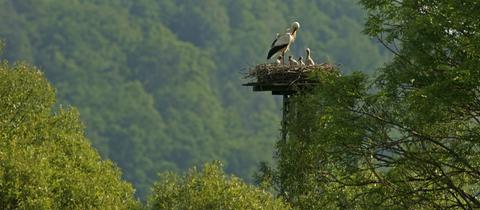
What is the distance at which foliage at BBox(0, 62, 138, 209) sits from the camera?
32.0m

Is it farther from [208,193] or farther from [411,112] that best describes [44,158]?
[411,112]

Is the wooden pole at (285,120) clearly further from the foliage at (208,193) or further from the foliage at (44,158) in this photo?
the foliage at (44,158)

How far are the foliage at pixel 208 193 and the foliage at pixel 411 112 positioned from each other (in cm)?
630

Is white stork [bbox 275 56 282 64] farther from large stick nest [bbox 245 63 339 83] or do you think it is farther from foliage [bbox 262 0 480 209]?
foliage [bbox 262 0 480 209]

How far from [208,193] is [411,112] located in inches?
475

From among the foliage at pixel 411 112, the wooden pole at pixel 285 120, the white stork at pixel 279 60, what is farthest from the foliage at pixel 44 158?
the foliage at pixel 411 112

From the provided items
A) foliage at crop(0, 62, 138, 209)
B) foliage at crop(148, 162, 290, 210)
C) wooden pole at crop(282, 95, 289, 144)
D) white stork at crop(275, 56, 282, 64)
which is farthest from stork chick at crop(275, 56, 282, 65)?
foliage at crop(0, 62, 138, 209)

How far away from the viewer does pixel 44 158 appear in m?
33.3

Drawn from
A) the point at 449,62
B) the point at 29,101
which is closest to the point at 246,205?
the point at 449,62

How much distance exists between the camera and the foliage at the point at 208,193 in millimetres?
32156

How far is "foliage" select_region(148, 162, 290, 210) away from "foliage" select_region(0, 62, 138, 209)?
1.61 m

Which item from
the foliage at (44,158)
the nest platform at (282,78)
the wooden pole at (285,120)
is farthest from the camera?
the nest platform at (282,78)

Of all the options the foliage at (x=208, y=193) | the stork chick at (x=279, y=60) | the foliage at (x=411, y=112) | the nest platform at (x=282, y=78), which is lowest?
the foliage at (x=411, y=112)

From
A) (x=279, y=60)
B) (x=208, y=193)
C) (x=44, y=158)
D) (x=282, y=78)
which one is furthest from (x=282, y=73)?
(x=44, y=158)
